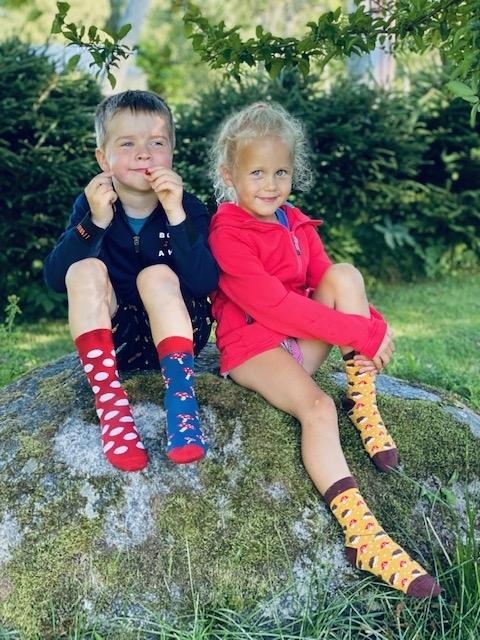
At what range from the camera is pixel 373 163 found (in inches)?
316

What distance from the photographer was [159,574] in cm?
267

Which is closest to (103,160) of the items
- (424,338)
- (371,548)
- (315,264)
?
(315,264)

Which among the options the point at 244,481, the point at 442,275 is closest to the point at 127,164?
the point at 244,481

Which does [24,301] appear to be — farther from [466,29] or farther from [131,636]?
[466,29]

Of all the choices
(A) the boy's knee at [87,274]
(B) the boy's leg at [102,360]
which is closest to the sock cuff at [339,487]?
(B) the boy's leg at [102,360]

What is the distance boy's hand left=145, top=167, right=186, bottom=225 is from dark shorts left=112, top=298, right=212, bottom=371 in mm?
343

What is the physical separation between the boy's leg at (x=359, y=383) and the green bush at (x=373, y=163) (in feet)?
15.3

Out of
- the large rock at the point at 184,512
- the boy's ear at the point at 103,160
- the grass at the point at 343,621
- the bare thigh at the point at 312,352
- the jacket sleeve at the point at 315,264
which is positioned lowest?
the grass at the point at 343,621

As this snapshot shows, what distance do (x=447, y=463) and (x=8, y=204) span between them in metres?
5.00

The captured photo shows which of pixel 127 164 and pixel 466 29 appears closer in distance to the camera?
pixel 466 29

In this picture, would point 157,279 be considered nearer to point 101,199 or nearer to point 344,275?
point 101,199

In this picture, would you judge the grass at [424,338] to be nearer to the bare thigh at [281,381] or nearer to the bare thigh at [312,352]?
the bare thigh at [312,352]

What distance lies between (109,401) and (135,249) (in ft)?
2.27

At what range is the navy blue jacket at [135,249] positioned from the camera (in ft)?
10.0
